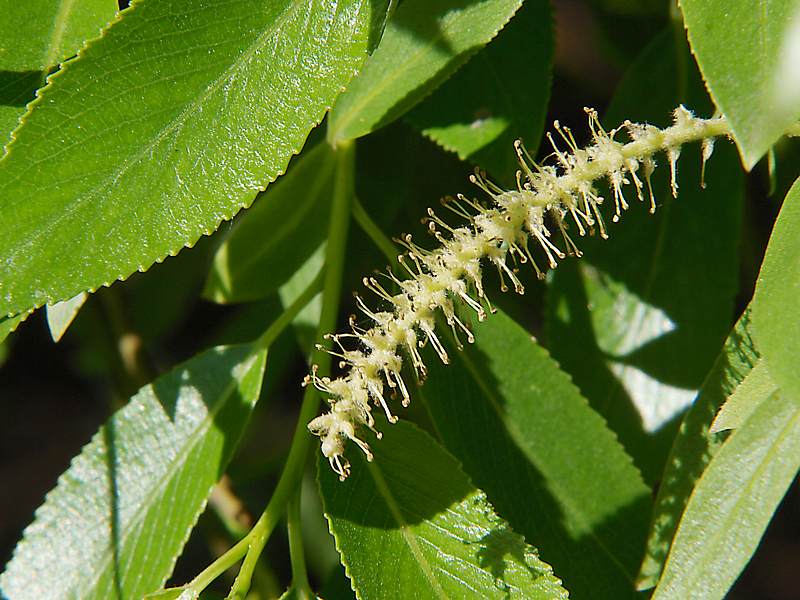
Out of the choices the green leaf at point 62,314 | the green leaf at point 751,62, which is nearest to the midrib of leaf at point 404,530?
the green leaf at point 62,314

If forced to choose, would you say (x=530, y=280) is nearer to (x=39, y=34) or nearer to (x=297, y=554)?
(x=297, y=554)

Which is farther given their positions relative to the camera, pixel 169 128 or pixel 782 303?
pixel 169 128

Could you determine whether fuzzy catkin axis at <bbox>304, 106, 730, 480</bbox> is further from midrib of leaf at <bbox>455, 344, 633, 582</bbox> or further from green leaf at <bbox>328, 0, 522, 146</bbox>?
midrib of leaf at <bbox>455, 344, 633, 582</bbox>

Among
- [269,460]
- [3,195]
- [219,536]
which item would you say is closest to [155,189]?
[3,195]

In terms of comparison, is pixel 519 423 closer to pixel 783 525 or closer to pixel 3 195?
pixel 3 195

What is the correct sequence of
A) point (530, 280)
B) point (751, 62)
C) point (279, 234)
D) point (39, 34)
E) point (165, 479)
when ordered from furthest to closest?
1. point (530, 280)
2. point (279, 234)
3. point (165, 479)
4. point (39, 34)
5. point (751, 62)

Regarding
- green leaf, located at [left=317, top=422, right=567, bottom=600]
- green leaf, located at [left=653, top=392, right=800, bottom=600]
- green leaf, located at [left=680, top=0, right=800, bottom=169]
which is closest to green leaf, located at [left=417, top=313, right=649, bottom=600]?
green leaf, located at [left=317, top=422, right=567, bottom=600]

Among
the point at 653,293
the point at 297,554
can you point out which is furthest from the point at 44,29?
the point at 653,293
